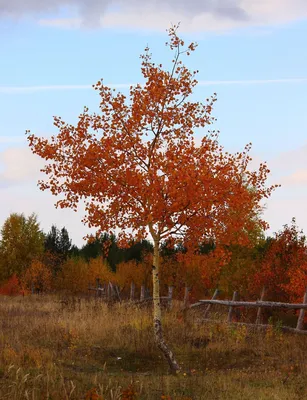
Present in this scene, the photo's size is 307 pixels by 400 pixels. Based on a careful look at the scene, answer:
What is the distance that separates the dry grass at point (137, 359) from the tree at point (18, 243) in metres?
30.7

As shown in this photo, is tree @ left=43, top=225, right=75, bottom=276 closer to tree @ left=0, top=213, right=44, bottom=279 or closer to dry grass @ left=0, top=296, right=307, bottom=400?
tree @ left=0, top=213, right=44, bottom=279

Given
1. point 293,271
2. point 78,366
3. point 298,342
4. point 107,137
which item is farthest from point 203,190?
point 293,271

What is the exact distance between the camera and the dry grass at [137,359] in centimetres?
1130

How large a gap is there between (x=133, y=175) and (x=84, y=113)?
3.03 meters

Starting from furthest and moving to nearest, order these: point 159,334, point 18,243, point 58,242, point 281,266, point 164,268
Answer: point 58,242 < point 18,243 < point 164,268 < point 281,266 < point 159,334

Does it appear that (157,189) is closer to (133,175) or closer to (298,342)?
(133,175)

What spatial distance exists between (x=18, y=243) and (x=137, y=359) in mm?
39313

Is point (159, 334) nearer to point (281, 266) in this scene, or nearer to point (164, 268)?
point (281, 266)

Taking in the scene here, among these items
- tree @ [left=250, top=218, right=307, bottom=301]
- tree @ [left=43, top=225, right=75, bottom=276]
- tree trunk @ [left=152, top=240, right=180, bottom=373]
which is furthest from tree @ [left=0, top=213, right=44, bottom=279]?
tree trunk @ [left=152, top=240, right=180, bottom=373]

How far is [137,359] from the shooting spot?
1703 cm

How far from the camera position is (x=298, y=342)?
746 inches

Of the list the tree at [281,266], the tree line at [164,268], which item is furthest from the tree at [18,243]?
the tree at [281,266]

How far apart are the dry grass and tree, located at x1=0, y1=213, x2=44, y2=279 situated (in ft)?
101

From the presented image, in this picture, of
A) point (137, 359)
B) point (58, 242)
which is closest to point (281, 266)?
→ point (137, 359)
